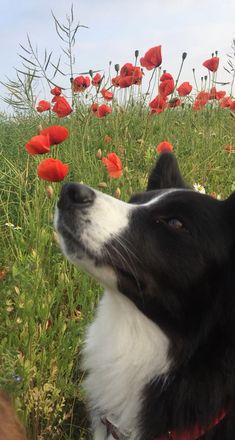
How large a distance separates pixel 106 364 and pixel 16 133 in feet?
11.2

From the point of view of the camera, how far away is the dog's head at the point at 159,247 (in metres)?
1.97

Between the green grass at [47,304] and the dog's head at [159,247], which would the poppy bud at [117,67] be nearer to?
the green grass at [47,304]

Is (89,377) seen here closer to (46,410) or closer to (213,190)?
(46,410)

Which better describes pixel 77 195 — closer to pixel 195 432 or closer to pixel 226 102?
pixel 195 432

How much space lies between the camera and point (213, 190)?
453 cm

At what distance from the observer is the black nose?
1.94 metres

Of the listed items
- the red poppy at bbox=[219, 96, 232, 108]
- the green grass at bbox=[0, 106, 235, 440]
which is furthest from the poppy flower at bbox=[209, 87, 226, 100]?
the green grass at bbox=[0, 106, 235, 440]

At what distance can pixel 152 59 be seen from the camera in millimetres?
3850

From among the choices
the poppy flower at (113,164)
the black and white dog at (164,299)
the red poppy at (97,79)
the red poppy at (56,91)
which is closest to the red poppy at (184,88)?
the red poppy at (97,79)

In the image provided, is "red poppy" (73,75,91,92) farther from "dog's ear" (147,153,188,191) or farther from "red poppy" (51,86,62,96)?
"dog's ear" (147,153,188,191)

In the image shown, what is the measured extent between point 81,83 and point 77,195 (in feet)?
7.54

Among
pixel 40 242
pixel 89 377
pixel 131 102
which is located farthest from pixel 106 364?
pixel 131 102

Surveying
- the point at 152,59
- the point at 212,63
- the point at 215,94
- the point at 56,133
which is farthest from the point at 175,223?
the point at 215,94

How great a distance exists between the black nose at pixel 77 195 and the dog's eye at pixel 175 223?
331 mm
